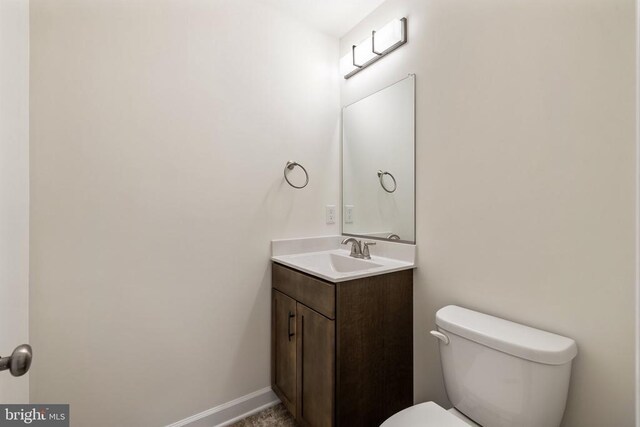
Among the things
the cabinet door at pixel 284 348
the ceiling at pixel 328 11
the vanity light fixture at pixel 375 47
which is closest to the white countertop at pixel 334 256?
the cabinet door at pixel 284 348

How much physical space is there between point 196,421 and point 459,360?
1352 millimetres

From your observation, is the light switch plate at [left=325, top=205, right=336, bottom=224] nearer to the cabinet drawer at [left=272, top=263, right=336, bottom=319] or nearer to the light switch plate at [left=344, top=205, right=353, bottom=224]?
the light switch plate at [left=344, top=205, right=353, bottom=224]

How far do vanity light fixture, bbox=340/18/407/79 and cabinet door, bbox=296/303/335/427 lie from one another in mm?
1504

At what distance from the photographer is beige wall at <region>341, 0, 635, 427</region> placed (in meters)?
0.91

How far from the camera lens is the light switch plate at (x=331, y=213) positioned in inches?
79.4

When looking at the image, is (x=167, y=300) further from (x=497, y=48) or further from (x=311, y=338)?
(x=497, y=48)

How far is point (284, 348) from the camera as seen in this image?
5.36 ft

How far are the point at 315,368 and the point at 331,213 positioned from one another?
99 cm

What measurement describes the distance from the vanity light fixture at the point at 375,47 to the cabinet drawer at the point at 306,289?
1.35 meters

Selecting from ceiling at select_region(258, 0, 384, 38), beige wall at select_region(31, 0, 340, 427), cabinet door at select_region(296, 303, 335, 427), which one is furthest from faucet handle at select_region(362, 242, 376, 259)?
ceiling at select_region(258, 0, 384, 38)

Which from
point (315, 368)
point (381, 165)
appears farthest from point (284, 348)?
point (381, 165)

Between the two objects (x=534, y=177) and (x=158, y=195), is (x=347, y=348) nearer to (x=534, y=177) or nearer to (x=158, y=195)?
(x=534, y=177)

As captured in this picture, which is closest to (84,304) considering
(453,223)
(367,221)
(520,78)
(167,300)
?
(167,300)

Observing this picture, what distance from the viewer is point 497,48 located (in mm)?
1201
